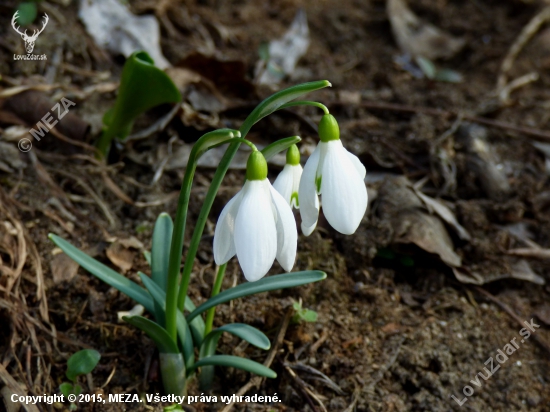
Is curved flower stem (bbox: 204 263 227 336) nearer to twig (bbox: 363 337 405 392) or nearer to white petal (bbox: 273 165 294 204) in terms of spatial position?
white petal (bbox: 273 165 294 204)

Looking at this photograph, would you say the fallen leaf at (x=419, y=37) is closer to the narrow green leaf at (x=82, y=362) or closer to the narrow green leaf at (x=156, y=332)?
the narrow green leaf at (x=156, y=332)

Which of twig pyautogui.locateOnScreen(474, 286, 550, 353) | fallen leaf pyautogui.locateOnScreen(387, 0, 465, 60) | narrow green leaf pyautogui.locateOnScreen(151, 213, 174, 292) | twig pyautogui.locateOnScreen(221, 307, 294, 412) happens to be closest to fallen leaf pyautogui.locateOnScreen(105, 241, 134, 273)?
narrow green leaf pyautogui.locateOnScreen(151, 213, 174, 292)

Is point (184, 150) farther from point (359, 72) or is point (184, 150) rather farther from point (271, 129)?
point (359, 72)

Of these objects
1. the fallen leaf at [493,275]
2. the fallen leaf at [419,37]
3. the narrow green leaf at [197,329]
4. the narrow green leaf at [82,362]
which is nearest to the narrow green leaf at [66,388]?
the narrow green leaf at [82,362]

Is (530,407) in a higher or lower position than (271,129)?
lower

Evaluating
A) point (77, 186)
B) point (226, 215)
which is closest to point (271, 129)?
point (77, 186)
